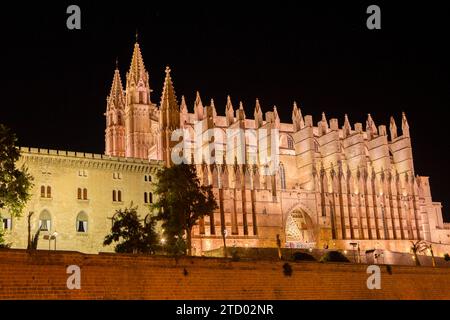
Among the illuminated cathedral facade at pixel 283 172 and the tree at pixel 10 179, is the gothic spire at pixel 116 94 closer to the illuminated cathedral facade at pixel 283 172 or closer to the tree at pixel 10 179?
the illuminated cathedral facade at pixel 283 172

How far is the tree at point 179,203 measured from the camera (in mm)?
39406

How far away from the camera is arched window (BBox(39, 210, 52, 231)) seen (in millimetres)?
43156

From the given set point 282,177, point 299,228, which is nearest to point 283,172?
point 282,177

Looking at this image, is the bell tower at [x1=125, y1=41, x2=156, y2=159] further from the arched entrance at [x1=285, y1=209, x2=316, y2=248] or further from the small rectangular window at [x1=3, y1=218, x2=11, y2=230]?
the small rectangular window at [x1=3, y1=218, x2=11, y2=230]

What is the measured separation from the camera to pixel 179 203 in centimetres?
3972

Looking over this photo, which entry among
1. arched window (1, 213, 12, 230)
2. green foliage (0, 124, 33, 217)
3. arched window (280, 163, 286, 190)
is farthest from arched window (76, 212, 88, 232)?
arched window (280, 163, 286, 190)

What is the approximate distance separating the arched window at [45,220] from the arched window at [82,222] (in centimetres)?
205

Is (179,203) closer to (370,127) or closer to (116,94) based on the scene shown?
(116,94)

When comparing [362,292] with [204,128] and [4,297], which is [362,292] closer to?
[4,297]

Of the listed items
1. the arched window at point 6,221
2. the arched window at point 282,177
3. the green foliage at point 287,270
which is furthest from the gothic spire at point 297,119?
the green foliage at point 287,270

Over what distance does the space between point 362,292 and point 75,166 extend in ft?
78.9

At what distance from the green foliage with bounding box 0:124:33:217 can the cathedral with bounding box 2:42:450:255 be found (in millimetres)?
12629

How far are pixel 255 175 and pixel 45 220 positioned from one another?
69.4 ft
